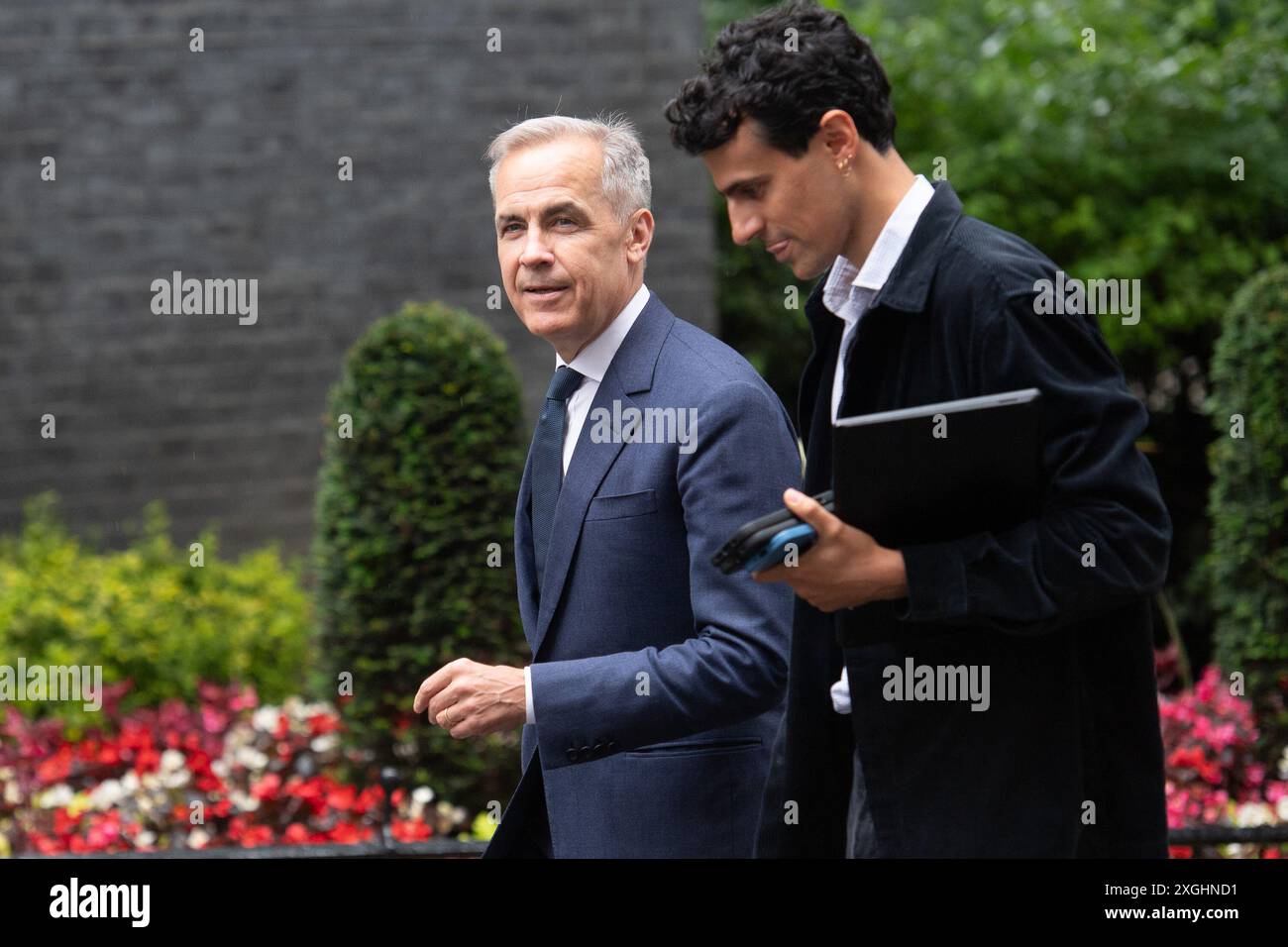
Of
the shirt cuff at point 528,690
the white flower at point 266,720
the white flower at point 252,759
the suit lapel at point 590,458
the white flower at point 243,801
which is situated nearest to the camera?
the shirt cuff at point 528,690

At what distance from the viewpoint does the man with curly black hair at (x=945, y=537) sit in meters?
1.84

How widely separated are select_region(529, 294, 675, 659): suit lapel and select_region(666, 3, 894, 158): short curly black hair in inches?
15.4

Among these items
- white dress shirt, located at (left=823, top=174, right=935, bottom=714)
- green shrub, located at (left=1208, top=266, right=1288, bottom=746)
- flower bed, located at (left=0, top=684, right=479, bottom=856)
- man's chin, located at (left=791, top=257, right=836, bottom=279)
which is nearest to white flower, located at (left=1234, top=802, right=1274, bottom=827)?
green shrub, located at (left=1208, top=266, right=1288, bottom=746)

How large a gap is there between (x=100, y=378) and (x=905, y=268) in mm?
6418

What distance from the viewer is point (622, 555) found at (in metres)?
2.29

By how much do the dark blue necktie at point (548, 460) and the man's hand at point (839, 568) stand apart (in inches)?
25.2

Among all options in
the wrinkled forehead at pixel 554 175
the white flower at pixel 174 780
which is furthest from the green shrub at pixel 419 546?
the wrinkled forehead at pixel 554 175

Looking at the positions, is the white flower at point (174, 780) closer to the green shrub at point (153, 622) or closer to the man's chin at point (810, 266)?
the green shrub at point (153, 622)

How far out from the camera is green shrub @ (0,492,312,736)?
6.11 meters

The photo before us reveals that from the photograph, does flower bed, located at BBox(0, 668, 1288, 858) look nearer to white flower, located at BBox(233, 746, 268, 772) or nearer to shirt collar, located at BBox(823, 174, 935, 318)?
white flower, located at BBox(233, 746, 268, 772)

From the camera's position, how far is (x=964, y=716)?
6.48 feet

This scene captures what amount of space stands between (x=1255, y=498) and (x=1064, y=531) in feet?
13.9
